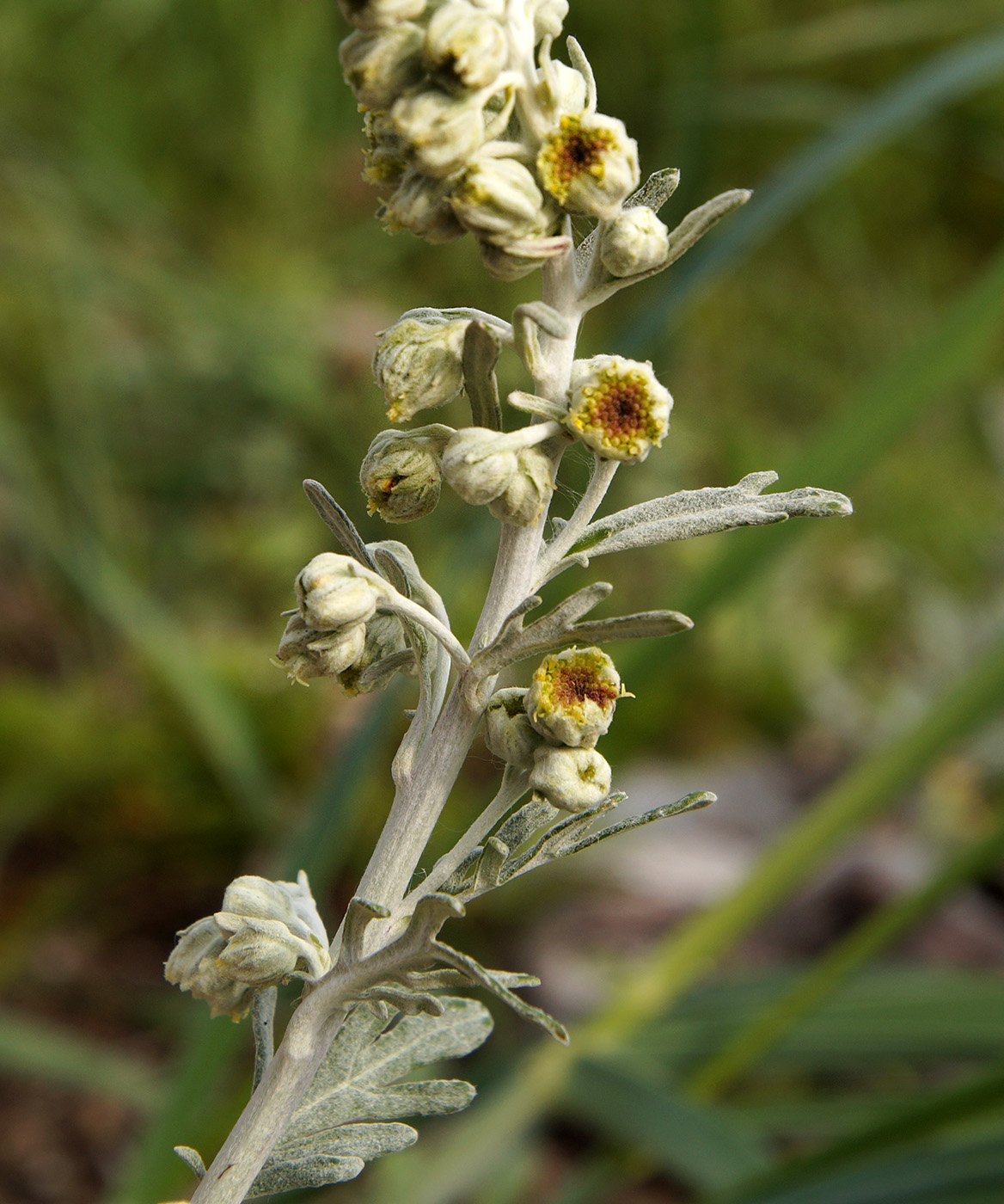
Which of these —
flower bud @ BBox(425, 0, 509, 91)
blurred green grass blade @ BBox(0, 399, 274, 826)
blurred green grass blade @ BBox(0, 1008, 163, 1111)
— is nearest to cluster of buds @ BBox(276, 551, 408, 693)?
flower bud @ BBox(425, 0, 509, 91)

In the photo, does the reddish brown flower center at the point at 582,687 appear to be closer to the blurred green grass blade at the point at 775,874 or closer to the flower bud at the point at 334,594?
the flower bud at the point at 334,594

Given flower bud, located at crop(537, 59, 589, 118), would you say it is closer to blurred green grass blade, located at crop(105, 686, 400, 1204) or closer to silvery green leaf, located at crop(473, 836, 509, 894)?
silvery green leaf, located at crop(473, 836, 509, 894)

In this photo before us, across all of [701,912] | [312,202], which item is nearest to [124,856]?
[701,912]

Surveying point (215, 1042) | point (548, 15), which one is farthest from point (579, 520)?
point (215, 1042)

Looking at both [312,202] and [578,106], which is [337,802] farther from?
[312,202]

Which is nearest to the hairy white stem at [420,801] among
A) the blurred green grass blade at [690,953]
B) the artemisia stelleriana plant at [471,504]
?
the artemisia stelleriana plant at [471,504]

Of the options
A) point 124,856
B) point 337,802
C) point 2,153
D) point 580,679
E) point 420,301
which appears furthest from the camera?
point 420,301

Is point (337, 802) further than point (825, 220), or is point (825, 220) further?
point (825, 220)
